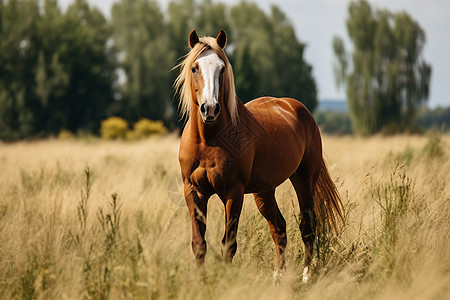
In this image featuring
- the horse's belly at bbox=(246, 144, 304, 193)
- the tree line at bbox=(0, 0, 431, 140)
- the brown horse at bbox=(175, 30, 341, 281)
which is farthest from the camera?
the tree line at bbox=(0, 0, 431, 140)

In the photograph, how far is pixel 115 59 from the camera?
37.2m

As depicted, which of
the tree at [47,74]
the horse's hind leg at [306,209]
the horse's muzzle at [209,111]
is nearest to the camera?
the horse's muzzle at [209,111]

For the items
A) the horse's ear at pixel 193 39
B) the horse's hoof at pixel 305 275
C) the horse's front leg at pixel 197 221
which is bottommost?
the horse's hoof at pixel 305 275

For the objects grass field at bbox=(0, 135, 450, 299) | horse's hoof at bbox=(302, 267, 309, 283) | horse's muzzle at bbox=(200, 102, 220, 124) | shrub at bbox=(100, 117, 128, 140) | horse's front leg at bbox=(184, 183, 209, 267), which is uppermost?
horse's muzzle at bbox=(200, 102, 220, 124)

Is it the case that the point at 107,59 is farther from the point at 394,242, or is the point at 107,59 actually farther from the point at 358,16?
the point at 394,242

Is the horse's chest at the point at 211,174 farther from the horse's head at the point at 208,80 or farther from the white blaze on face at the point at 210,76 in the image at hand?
the white blaze on face at the point at 210,76

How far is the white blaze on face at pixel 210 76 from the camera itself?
319 centimetres

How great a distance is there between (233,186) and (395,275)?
134cm

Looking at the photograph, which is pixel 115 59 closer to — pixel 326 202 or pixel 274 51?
pixel 274 51

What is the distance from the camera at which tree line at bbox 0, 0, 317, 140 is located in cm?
3097

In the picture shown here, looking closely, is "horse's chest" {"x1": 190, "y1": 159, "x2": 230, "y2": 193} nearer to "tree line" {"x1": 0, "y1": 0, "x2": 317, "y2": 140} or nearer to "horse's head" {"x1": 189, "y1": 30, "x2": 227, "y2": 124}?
"horse's head" {"x1": 189, "y1": 30, "x2": 227, "y2": 124}

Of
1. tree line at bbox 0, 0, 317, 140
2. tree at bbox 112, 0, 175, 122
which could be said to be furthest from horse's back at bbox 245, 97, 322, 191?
tree at bbox 112, 0, 175, 122

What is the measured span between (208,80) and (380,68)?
26.3m

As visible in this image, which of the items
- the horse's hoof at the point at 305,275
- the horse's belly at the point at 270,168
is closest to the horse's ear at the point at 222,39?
the horse's belly at the point at 270,168
